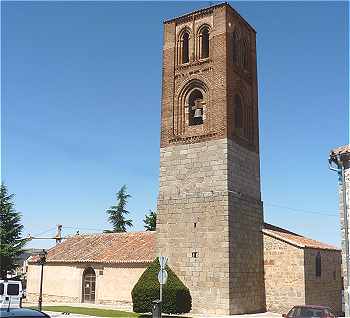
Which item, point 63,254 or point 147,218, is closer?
point 63,254

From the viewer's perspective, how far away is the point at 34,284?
3272 cm

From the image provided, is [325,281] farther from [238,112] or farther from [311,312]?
[311,312]

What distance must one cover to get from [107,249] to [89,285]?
2.45 meters

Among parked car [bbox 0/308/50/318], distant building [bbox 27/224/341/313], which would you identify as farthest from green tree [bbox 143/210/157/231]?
parked car [bbox 0/308/50/318]

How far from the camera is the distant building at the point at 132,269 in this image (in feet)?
78.8

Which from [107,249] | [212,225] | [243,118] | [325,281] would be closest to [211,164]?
[212,225]

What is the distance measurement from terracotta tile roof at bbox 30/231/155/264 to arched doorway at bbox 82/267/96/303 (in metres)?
0.78

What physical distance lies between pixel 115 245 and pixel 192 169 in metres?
9.20

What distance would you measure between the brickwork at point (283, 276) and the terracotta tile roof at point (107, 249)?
6.53 m

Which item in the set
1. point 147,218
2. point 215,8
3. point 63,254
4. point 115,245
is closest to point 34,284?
point 63,254

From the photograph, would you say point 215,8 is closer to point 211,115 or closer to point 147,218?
point 211,115

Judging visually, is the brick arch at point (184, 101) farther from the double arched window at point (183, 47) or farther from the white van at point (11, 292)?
the white van at point (11, 292)

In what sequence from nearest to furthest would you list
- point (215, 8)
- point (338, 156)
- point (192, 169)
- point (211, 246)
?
point (338, 156) → point (211, 246) → point (192, 169) → point (215, 8)

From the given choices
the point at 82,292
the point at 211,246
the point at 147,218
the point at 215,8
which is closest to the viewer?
the point at 211,246
